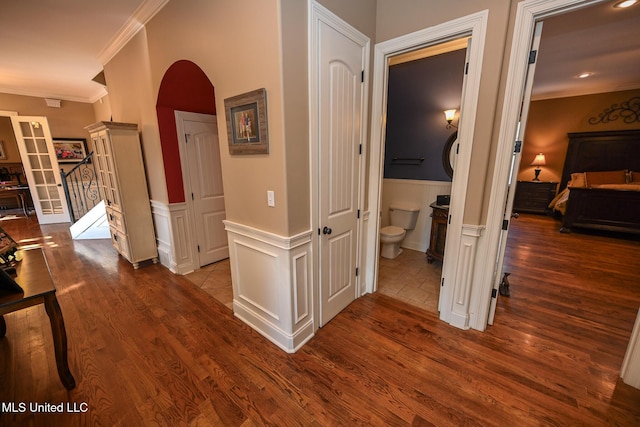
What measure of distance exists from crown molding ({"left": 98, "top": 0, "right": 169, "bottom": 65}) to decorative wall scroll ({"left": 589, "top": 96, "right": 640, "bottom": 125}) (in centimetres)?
780

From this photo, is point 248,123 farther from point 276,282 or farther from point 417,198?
point 417,198

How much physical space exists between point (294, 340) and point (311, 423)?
552mm

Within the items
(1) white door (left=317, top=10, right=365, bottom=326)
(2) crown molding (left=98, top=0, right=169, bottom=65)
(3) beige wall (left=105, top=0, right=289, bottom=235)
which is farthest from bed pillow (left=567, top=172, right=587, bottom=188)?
(2) crown molding (left=98, top=0, right=169, bottom=65)

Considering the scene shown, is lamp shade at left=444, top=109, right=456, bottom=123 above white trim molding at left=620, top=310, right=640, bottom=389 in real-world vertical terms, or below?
above

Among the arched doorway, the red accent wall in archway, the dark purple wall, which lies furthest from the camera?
the dark purple wall

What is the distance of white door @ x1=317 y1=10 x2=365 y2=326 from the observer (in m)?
1.76

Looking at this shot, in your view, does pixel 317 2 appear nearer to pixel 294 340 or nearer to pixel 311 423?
pixel 294 340

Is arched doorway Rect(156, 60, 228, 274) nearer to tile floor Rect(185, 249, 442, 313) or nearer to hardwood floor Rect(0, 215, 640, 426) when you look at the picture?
tile floor Rect(185, 249, 442, 313)

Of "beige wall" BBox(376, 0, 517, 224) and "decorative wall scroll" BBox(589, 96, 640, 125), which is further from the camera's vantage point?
"decorative wall scroll" BBox(589, 96, 640, 125)

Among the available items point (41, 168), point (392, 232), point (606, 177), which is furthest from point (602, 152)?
point (41, 168)

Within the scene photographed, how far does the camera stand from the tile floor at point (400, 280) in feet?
8.34

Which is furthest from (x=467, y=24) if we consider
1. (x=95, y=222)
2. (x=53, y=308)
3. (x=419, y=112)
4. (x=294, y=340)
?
(x=95, y=222)

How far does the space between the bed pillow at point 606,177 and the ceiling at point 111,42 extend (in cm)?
165

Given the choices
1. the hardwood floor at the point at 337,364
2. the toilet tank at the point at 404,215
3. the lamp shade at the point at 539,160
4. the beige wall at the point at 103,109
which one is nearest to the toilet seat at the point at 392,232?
the toilet tank at the point at 404,215
